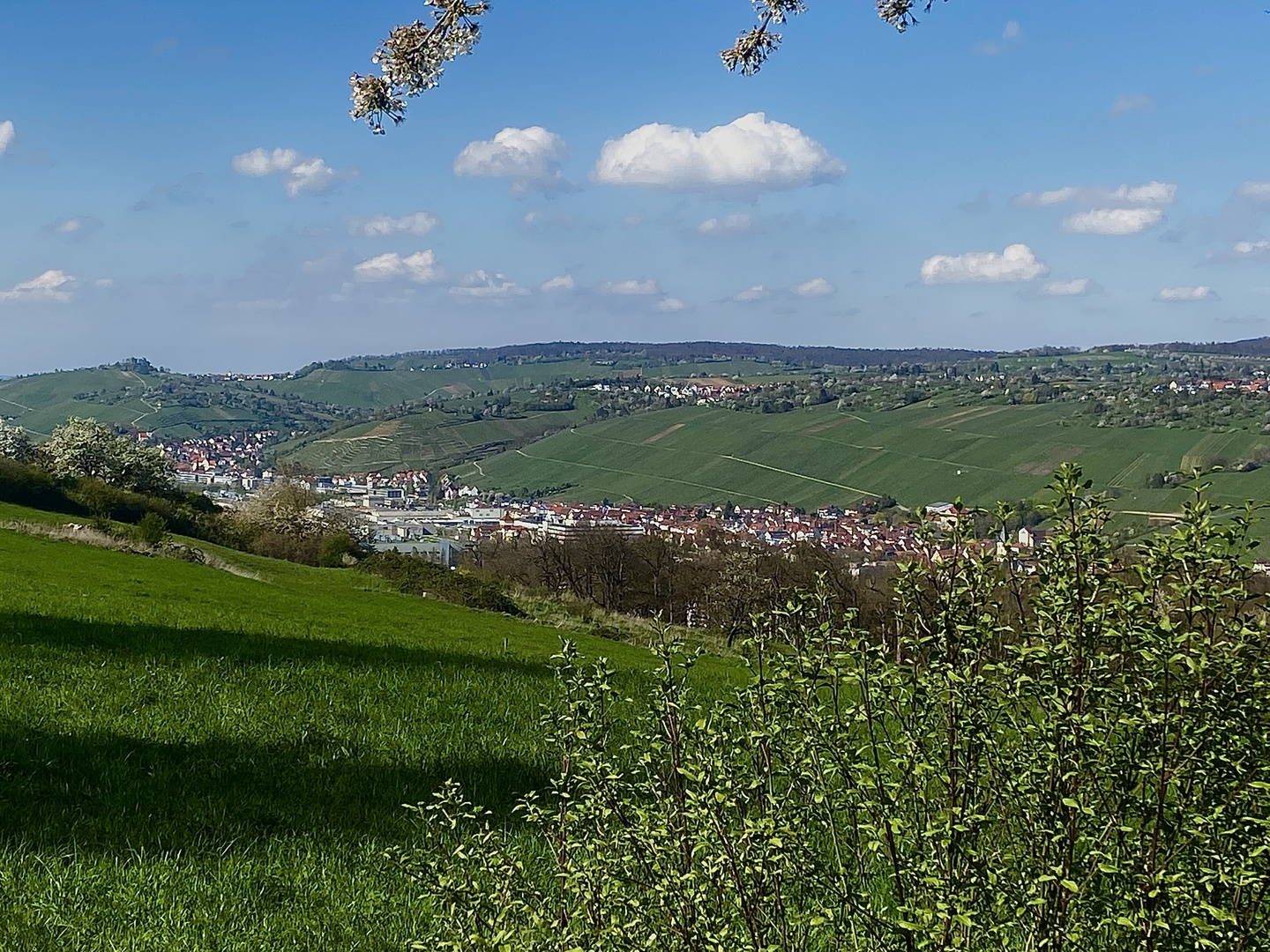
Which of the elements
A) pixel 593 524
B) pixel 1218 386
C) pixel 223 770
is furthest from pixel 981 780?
pixel 1218 386

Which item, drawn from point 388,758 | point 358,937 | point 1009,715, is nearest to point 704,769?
point 1009,715

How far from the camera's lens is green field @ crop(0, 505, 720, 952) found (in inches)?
211

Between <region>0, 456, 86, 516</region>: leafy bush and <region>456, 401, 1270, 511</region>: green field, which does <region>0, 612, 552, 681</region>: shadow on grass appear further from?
<region>456, 401, 1270, 511</region>: green field

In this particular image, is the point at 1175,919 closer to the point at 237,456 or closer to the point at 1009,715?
the point at 1009,715

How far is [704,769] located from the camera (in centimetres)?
317

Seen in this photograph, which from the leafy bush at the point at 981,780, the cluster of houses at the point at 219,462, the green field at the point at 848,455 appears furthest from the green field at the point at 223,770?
the cluster of houses at the point at 219,462

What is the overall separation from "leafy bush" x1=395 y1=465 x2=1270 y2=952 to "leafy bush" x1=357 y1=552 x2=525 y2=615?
36.8 m

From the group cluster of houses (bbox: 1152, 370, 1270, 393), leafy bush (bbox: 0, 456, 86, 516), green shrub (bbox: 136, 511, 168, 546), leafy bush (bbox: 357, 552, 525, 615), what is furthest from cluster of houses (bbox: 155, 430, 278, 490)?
cluster of houses (bbox: 1152, 370, 1270, 393)

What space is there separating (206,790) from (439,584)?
35379 mm

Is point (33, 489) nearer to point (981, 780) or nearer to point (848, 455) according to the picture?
point (981, 780)

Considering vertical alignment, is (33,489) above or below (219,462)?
above

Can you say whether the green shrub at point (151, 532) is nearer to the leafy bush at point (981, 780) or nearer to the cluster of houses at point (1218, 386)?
the leafy bush at point (981, 780)

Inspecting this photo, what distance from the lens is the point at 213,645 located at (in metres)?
13.2

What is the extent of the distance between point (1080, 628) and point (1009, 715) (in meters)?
0.32
